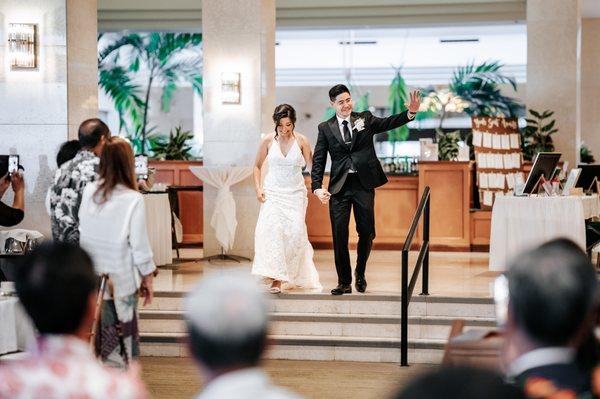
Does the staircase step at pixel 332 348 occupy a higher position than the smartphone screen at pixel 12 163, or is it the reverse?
the smartphone screen at pixel 12 163

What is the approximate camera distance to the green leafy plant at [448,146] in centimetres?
1194

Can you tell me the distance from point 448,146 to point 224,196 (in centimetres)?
349

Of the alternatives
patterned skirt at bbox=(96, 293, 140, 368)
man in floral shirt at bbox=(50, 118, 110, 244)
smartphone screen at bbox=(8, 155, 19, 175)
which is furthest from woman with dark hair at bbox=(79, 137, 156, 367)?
smartphone screen at bbox=(8, 155, 19, 175)

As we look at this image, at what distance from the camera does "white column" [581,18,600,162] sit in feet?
56.6

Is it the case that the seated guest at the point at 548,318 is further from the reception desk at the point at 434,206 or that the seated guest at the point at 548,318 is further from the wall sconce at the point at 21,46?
the reception desk at the point at 434,206


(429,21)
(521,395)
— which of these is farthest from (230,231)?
(521,395)

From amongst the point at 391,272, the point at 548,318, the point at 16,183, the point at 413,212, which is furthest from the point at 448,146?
the point at 548,318

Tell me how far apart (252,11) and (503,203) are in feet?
11.7

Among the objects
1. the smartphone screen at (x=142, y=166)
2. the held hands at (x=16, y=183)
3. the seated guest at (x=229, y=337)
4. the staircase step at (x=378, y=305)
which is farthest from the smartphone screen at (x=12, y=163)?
the seated guest at (x=229, y=337)

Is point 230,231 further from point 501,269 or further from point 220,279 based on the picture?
point 220,279

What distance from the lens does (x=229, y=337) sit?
1.81 metres

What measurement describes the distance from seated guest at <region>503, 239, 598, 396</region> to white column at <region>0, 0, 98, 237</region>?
8.07m

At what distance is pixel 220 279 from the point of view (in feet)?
6.14

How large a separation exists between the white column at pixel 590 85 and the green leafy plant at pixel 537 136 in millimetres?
5397
